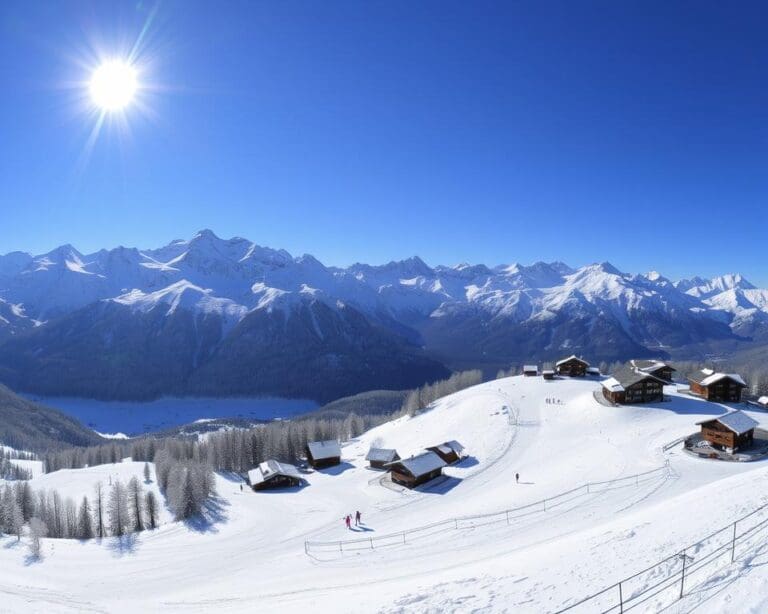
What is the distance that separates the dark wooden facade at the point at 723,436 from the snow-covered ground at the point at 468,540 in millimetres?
4800

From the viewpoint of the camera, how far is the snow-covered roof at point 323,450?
86.8 meters

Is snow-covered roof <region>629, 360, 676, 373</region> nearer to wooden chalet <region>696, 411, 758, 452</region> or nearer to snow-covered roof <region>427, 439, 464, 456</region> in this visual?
wooden chalet <region>696, 411, 758, 452</region>

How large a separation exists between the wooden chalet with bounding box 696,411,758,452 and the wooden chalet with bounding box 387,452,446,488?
33966mm

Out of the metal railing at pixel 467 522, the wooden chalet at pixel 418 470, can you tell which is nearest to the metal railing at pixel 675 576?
the metal railing at pixel 467 522

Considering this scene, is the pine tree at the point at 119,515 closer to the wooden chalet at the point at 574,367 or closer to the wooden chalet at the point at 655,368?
the wooden chalet at the point at 574,367

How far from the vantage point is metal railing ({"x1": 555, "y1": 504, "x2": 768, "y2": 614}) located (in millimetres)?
17181

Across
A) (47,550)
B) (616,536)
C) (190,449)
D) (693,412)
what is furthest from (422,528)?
(190,449)

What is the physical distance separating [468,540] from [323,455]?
54.8 m

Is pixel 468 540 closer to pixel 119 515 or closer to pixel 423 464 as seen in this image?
pixel 423 464

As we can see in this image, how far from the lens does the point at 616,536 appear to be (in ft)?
88.0

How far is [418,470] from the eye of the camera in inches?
2498

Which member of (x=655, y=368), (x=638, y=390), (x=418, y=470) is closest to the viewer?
(x=418, y=470)

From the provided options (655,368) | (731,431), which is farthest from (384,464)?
(655,368)

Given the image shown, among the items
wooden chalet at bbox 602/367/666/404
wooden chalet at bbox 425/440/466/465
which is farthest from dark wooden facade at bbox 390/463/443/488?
wooden chalet at bbox 602/367/666/404
